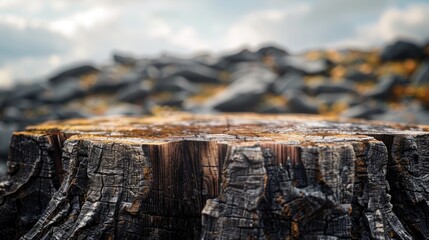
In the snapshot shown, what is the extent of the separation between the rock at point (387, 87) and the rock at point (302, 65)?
2.26 m

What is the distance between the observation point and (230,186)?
228 centimetres

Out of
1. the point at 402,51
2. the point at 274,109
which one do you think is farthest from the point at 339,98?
the point at 402,51

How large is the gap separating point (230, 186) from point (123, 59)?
1441 centimetres

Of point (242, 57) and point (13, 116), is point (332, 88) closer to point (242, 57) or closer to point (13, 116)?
point (242, 57)

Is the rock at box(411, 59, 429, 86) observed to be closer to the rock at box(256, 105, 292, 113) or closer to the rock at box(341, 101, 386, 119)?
the rock at box(341, 101, 386, 119)

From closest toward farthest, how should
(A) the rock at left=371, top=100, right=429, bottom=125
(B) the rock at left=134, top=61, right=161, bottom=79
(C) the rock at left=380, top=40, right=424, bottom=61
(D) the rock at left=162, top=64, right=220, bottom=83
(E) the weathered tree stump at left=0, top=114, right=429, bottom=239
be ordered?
(E) the weathered tree stump at left=0, top=114, right=429, bottom=239 < (A) the rock at left=371, top=100, right=429, bottom=125 < (C) the rock at left=380, top=40, right=424, bottom=61 < (D) the rock at left=162, top=64, right=220, bottom=83 < (B) the rock at left=134, top=61, right=161, bottom=79

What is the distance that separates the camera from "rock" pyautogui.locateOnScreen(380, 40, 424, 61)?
13.0 m

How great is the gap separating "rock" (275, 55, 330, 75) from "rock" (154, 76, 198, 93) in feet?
11.5

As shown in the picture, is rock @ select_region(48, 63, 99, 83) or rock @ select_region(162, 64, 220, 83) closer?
rock @ select_region(162, 64, 220, 83)

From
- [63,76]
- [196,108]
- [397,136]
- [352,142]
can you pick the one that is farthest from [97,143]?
[63,76]

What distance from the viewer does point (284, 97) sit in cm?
1108

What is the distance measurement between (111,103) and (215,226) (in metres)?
10.5

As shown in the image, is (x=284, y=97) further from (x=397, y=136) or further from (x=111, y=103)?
(x=397, y=136)

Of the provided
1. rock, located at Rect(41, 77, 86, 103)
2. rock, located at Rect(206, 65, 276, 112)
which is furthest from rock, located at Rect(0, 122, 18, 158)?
rock, located at Rect(206, 65, 276, 112)
